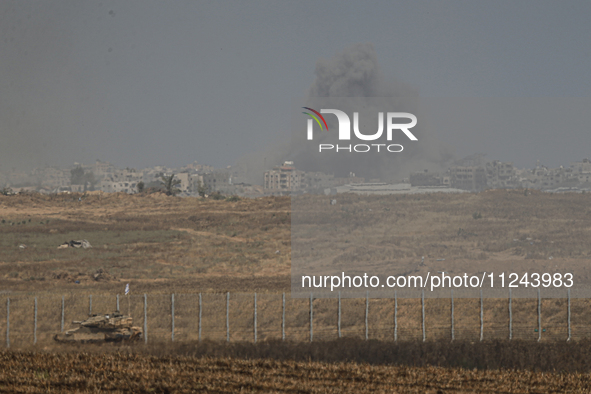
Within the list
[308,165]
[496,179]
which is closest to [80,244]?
[496,179]

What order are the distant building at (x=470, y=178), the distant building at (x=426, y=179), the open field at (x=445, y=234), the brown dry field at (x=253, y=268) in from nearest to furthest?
the brown dry field at (x=253, y=268)
the open field at (x=445, y=234)
the distant building at (x=426, y=179)
the distant building at (x=470, y=178)

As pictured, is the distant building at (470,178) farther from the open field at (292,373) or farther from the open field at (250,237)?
the open field at (292,373)

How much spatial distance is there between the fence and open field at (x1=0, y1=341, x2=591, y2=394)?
5476mm

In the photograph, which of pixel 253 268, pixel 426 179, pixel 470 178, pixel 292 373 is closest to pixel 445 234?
pixel 426 179

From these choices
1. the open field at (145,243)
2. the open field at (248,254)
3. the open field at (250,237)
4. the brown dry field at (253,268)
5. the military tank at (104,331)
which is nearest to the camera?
the brown dry field at (253,268)

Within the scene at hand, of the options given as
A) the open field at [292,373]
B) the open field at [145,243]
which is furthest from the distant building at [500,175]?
the open field at [292,373]

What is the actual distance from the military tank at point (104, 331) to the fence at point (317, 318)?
7.02 feet

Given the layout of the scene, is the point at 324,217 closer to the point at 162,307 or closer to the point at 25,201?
the point at 25,201

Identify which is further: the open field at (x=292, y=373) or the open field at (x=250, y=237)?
the open field at (x=250, y=237)

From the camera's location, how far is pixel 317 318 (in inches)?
1608

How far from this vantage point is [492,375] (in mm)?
21156

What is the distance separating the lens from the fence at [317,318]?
3378 centimetres

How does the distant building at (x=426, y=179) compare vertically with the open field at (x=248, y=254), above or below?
Answer: above

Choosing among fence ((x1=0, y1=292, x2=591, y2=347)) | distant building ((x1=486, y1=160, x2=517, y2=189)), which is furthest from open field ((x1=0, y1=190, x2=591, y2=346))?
distant building ((x1=486, y1=160, x2=517, y2=189))
